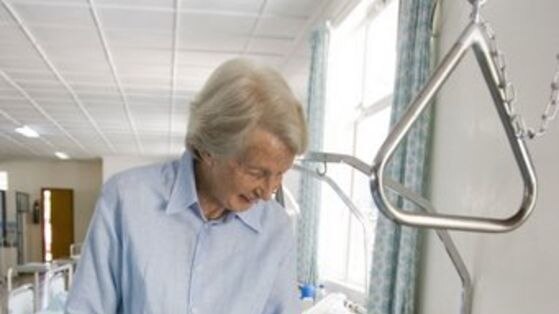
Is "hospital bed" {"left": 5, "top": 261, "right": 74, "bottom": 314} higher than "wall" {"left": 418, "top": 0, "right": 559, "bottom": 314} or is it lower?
lower

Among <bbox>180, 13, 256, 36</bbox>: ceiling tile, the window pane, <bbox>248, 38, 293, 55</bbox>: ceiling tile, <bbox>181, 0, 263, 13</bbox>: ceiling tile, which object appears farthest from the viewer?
<bbox>248, 38, 293, 55</bbox>: ceiling tile

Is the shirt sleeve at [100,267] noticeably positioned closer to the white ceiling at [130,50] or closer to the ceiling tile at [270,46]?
the white ceiling at [130,50]

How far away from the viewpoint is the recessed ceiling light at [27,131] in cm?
816

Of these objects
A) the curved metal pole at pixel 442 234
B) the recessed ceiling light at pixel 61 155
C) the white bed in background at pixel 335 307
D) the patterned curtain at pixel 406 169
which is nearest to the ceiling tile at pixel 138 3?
the patterned curtain at pixel 406 169

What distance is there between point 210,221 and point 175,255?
11cm

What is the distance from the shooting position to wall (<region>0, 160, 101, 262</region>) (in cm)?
1244

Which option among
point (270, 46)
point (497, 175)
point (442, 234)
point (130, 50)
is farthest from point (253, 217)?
point (130, 50)

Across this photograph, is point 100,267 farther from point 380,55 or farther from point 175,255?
point 380,55

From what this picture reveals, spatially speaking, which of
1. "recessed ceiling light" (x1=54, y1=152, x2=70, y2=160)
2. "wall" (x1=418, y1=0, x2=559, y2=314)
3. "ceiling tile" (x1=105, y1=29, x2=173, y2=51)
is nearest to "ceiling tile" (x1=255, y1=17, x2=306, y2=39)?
"ceiling tile" (x1=105, y1=29, x2=173, y2=51)

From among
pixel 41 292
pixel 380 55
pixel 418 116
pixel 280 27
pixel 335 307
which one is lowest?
pixel 41 292

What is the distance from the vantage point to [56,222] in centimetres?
Answer: 1236

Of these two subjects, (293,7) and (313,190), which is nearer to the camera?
(293,7)

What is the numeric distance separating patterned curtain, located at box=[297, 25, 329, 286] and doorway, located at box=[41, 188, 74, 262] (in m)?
9.96

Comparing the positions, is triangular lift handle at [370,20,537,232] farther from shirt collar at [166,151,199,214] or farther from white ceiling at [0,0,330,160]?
white ceiling at [0,0,330,160]
